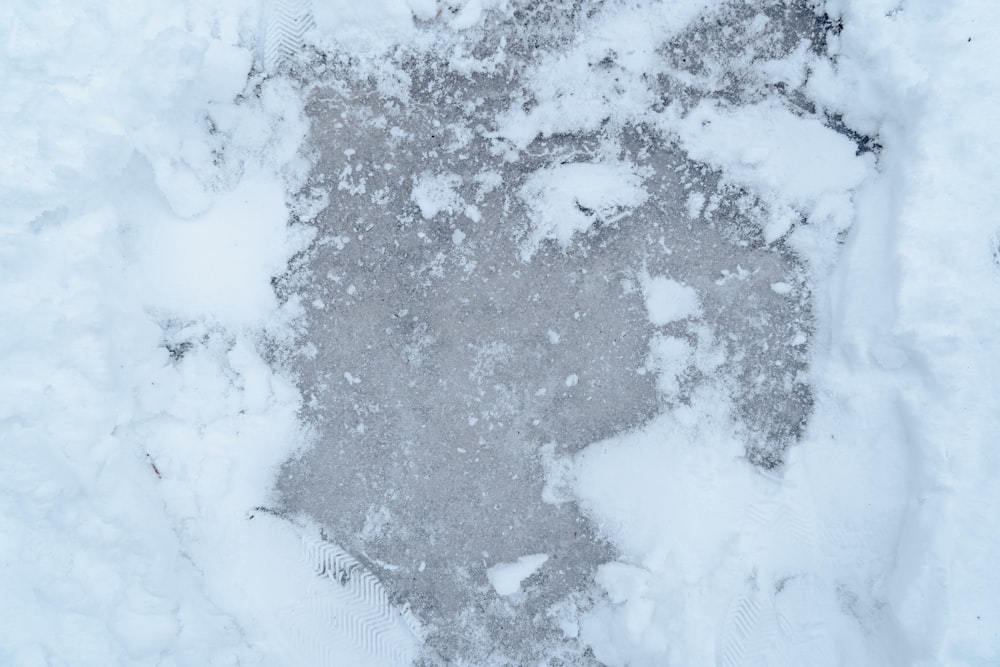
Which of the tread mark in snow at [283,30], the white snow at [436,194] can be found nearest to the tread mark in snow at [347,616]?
the white snow at [436,194]

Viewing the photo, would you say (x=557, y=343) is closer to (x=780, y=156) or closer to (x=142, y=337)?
(x=780, y=156)

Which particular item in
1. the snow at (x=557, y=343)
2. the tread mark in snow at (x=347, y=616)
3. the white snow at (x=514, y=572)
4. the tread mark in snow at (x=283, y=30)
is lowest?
the tread mark in snow at (x=347, y=616)

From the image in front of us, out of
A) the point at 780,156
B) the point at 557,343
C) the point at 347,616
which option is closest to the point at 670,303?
the point at 557,343

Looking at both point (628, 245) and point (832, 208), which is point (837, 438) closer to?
point (832, 208)

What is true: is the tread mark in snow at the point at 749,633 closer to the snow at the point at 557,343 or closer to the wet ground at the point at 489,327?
the snow at the point at 557,343

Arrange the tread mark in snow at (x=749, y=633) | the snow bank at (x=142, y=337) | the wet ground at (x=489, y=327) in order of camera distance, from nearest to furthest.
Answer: the snow bank at (x=142, y=337) → the tread mark in snow at (x=749, y=633) → the wet ground at (x=489, y=327)

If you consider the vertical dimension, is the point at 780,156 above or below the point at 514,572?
above
